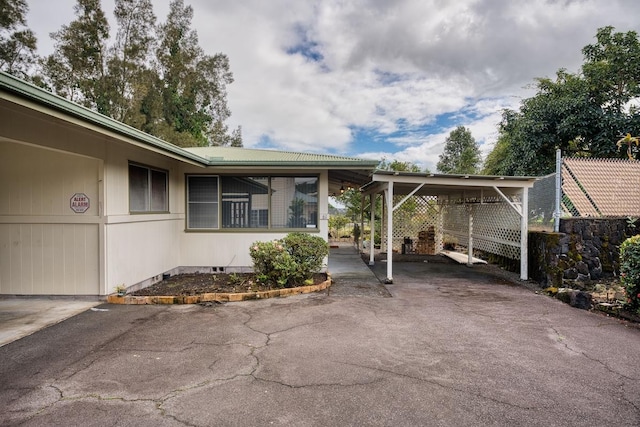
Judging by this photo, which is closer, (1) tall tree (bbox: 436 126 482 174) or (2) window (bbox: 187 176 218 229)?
(2) window (bbox: 187 176 218 229)

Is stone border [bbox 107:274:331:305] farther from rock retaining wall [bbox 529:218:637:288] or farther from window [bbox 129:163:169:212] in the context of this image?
rock retaining wall [bbox 529:218:637:288]

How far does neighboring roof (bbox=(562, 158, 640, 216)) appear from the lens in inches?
271

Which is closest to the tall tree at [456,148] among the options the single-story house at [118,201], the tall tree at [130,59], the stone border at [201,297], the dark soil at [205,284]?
the tall tree at [130,59]

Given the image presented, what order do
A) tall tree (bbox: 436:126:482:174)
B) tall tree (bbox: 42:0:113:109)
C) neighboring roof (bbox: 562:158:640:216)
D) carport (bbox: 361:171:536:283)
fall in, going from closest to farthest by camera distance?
1. neighboring roof (bbox: 562:158:640:216)
2. carport (bbox: 361:171:536:283)
3. tall tree (bbox: 42:0:113:109)
4. tall tree (bbox: 436:126:482:174)

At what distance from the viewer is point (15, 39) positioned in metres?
15.9

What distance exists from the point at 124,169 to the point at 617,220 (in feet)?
31.1

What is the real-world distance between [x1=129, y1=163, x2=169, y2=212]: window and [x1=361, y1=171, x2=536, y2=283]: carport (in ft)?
14.4

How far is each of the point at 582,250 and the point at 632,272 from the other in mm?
1808

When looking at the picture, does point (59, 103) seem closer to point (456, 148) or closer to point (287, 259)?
point (287, 259)

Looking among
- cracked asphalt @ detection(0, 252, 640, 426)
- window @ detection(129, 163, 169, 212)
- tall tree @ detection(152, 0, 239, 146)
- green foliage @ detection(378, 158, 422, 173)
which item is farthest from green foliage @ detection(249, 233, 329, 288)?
tall tree @ detection(152, 0, 239, 146)

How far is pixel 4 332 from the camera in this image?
13.0ft

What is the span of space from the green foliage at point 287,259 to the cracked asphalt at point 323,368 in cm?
109

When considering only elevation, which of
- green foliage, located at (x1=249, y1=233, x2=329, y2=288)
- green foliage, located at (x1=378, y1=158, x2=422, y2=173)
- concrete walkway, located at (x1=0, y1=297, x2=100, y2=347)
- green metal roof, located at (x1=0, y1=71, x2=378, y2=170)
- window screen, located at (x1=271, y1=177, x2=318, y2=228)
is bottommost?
concrete walkway, located at (x1=0, y1=297, x2=100, y2=347)

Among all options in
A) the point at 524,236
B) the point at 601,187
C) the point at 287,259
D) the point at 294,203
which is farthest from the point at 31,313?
the point at 601,187
